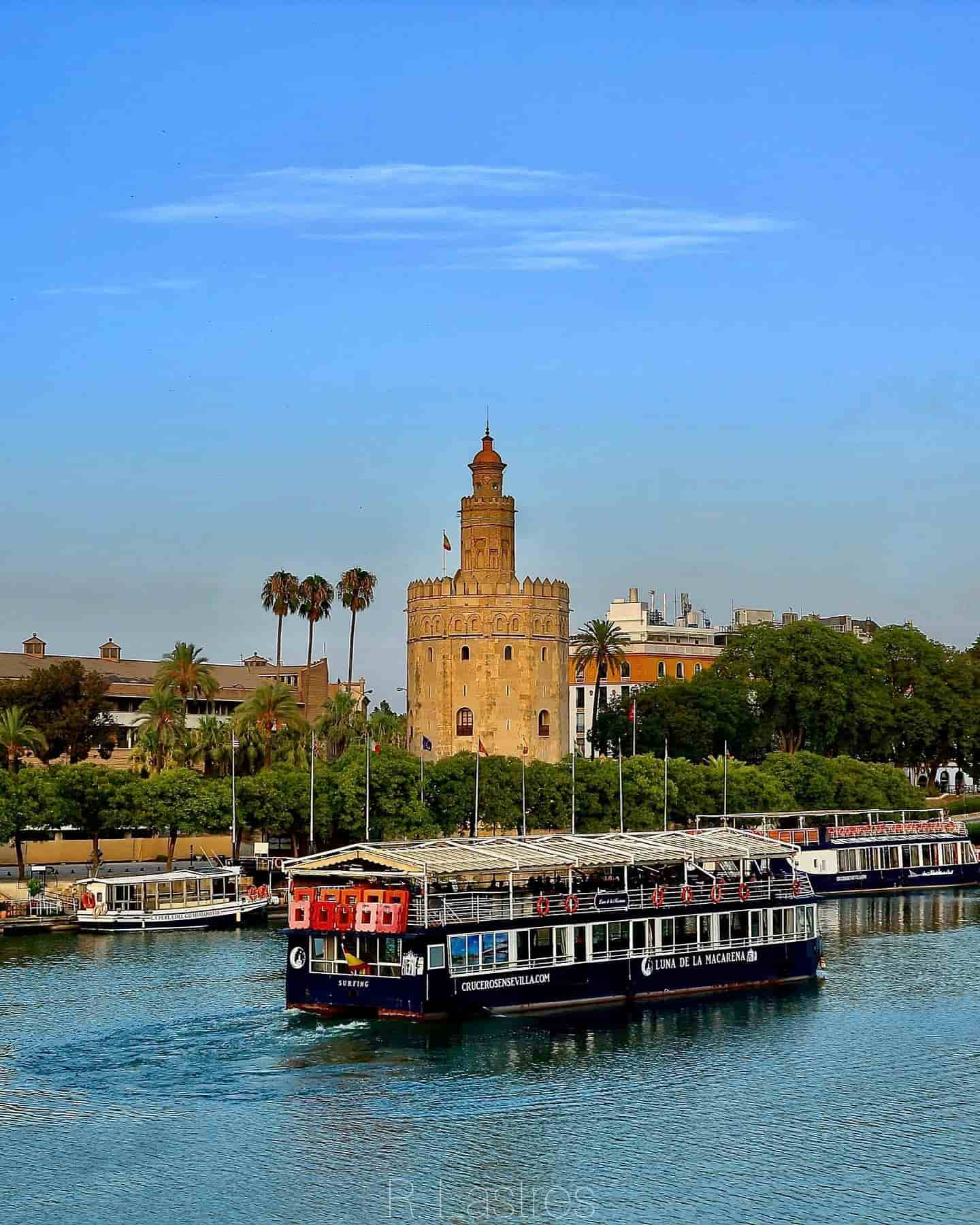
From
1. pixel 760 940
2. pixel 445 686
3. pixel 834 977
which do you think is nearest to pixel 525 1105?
pixel 760 940

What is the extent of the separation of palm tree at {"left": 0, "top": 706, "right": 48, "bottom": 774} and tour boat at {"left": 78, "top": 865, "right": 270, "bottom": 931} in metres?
13.2

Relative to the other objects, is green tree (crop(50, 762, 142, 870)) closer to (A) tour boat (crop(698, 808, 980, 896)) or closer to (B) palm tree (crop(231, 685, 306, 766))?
(B) palm tree (crop(231, 685, 306, 766))

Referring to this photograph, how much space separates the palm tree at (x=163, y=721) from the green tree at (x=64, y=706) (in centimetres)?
1146

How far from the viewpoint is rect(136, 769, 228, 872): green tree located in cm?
9094

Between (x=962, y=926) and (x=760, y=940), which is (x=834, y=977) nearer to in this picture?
(x=760, y=940)

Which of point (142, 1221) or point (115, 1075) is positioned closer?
point (142, 1221)

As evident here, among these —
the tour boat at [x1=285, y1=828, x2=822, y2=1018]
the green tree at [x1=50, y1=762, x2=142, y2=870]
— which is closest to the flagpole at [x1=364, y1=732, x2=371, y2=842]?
the green tree at [x1=50, y1=762, x2=142, y2=870]

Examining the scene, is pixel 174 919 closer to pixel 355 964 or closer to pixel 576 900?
pixel 355 964

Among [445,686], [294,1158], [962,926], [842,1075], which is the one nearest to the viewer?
[294,1158]

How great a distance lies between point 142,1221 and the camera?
125ft

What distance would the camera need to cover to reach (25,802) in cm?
8806

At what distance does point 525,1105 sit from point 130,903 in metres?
38.8

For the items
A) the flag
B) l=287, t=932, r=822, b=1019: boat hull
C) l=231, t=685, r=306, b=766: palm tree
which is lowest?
l=287, t=932, r=822, b=1019: boat hull

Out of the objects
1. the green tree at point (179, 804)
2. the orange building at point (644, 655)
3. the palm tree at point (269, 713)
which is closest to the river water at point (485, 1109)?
the green tree at point (179, 804)
